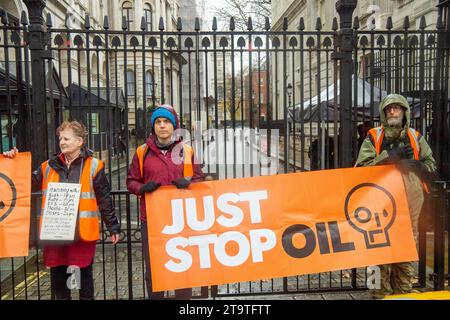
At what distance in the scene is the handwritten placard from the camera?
3596 mm

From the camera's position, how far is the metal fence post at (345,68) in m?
4.60

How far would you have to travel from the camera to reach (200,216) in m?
3.72

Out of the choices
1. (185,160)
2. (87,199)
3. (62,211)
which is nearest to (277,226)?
(185,160)

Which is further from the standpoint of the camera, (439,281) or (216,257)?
(439,281)

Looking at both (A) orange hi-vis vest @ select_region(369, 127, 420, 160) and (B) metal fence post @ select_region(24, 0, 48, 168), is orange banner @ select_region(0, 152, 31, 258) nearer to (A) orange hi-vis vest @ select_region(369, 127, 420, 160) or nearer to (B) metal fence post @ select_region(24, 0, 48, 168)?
(B) metal fence post @ select_region(24, 0, 48, 168)

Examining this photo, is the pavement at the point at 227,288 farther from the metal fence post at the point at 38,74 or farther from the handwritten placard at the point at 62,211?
the metal fence post at the point at 38,74

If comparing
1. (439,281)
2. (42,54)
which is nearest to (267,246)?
(439,281)

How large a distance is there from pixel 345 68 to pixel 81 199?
3.25m

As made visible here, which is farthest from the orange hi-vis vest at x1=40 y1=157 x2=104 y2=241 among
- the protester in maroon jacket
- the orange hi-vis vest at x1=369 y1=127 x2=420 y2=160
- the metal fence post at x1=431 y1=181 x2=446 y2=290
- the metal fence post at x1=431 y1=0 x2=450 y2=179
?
the metal fence post at x1=431 y1=0 x2=450 y2=179

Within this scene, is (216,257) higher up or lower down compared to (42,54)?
lower down

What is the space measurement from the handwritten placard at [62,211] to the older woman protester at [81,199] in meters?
0.05

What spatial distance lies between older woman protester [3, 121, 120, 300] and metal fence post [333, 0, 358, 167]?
9.21 ft
